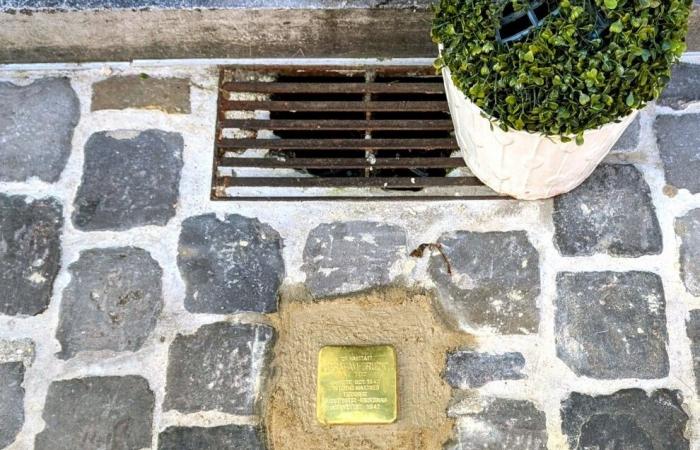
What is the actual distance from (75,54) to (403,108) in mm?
1147

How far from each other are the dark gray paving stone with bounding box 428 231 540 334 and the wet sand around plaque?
78 millimetres

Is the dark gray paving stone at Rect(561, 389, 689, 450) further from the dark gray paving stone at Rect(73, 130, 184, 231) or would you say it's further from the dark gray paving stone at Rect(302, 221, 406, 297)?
the dark gray paving stone at Rect(73, 130, 184, 231)

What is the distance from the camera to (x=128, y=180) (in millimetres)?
2217

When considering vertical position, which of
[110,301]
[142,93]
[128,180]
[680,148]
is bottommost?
[110,301]

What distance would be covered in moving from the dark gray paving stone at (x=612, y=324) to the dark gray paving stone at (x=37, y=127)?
1.70 meters

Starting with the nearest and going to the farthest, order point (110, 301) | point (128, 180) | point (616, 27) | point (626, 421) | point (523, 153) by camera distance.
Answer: point (616, 27) < point (523, 153) < point (626, 421) < point (110, 301) < point (128, 180)

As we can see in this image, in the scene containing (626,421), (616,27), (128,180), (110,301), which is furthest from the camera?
(128,180)

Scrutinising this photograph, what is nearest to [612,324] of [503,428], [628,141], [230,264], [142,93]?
[503,428]

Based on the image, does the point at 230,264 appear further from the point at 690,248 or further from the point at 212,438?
the point at 690,248

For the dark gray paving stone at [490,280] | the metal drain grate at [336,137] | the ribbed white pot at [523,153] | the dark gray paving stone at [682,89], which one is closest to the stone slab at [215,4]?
the metal drain grate at [336,137]

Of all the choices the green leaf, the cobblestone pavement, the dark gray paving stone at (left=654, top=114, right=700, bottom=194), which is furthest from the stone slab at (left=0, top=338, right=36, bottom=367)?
the dark gray paving stone at (left=654, top=114, right=700, bottom=194)

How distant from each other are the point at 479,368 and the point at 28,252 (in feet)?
4.83

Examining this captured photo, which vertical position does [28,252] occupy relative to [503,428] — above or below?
above

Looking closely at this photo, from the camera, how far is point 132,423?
2.01m
